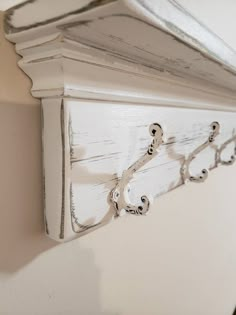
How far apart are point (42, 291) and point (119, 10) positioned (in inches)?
12.0

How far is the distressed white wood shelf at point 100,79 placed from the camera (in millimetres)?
212

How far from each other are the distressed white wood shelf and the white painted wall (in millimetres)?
21

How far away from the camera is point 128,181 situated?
34 cm

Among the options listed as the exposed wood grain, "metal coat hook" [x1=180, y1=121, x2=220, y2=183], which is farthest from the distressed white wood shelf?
"metal coat hook" [x1=180, y1=121, x2=220, y2=183]

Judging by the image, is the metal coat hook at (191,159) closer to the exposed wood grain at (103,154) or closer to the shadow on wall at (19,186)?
the exposed wood grain at (103,154)

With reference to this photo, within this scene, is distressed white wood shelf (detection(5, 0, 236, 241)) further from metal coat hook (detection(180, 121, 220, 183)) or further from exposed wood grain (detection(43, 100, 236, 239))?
metal coat hook (detection(180, 121, 220, 183))

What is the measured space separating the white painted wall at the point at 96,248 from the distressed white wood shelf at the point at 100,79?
21 millimetres

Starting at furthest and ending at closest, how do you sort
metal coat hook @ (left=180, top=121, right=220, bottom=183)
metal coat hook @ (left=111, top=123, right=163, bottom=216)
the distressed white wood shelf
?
1. metal coat hook @ (left=180, top=121, right=220, bottom=183)
2. metal coat hook @ (left=111, top=123, right=163, bottom=216)
3. the distressed white wood shelf

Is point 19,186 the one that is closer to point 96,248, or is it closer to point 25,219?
point 25,219

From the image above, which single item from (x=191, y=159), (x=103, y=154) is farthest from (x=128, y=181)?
(x=191, y=159)

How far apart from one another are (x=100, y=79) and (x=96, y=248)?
0.78 feet

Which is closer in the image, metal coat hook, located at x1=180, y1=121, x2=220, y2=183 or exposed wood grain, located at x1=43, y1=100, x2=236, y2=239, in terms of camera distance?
exposed wood grain, located at x1=43, y1=100, x2=236, y2=239

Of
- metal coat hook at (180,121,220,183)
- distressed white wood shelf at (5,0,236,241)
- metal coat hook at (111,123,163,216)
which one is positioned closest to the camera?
distressed white wood shelf at (5,0,236,241)

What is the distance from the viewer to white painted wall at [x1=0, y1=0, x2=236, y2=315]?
26 cm
